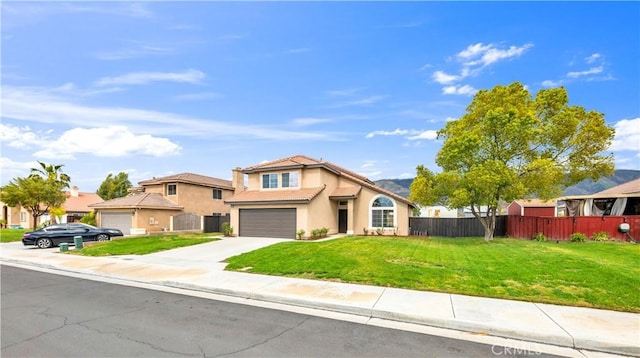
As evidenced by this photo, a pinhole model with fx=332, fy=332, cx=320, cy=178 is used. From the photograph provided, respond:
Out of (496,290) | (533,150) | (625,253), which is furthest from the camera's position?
(533,150)

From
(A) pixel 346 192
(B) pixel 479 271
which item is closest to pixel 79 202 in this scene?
(A) pixel 346 192

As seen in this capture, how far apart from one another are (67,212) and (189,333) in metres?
48.9

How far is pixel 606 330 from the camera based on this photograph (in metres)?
5.73

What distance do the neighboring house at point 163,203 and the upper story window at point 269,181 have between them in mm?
11134

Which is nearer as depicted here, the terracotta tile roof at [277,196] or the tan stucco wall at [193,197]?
the terracotta tile roof at [277,196]

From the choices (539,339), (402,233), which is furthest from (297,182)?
(539,339)

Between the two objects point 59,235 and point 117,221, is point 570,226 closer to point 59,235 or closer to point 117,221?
point 59,235

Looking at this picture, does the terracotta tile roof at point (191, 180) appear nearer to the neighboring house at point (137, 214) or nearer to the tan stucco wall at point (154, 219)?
the neighboring house at point (137, 214)

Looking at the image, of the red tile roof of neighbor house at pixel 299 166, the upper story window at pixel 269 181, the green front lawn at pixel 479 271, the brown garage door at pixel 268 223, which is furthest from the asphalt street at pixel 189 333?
the upper story window at pixel 269 181

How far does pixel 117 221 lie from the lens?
1158 inches

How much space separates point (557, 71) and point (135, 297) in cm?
2754

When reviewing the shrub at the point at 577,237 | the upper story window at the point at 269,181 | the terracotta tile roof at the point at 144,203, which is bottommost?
A: the shrub at the point at 577,237

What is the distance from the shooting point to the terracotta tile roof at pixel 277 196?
22.1 metres

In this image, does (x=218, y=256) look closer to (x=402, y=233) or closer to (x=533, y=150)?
(x=402, y=233)
